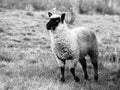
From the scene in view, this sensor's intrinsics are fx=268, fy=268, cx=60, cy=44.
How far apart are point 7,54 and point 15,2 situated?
372 inches

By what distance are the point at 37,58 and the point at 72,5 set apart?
376 inches

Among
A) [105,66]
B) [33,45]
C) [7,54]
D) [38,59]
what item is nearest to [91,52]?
[105,66]

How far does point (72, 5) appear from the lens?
1644 centimetres

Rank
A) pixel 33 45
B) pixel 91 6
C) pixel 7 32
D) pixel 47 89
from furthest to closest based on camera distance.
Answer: pixel 91 6, pixel 7 32, pixel 33 45, pixel 47 89

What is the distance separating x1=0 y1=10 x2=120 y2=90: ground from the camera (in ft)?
17.1

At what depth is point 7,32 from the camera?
10.2m

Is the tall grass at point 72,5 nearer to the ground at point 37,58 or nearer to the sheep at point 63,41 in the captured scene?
the ground at point 37,58

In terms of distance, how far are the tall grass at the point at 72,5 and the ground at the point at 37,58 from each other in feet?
9.08

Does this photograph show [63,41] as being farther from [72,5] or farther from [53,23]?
[72,5]

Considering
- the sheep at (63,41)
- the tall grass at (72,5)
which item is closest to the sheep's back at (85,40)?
the sheep at (63,41)

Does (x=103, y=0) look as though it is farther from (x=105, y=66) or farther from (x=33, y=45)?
(x=105, y=66)

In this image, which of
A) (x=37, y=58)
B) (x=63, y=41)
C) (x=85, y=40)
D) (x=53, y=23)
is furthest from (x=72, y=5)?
(x=53, y=23)

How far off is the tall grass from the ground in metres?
2.77

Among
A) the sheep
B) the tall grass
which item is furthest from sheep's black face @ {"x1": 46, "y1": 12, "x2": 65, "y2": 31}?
the tall grass
